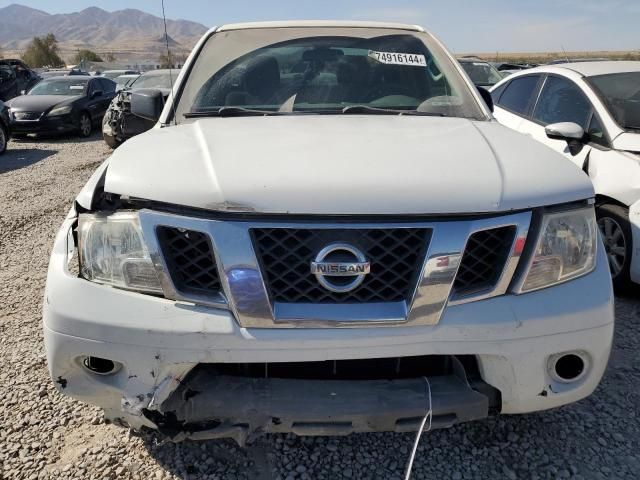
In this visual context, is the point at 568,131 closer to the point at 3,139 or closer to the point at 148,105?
the point at 148,105

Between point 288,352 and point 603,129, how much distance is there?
3.59 m

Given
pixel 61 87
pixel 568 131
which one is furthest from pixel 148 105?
pixel 61 87

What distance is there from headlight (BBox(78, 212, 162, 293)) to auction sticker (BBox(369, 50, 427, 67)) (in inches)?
77.2

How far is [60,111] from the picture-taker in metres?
12.9

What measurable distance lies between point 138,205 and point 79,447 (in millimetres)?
1163

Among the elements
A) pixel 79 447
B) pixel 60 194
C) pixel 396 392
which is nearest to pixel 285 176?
pixel 396 392

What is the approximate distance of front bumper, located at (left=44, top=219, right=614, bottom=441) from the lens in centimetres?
171

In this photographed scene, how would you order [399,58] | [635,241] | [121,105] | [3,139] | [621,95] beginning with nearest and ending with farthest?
[399,58]
[635,241]
[621,95]
[121,105]
[3,139]

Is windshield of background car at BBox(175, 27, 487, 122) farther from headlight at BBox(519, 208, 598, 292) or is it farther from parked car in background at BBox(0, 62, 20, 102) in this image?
parked car in background at BBox(0, 62, 20, 102)

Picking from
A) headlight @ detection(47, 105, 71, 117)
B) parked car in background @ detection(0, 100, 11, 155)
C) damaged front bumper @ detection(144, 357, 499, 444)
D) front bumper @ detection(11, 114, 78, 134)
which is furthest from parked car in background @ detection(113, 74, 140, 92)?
damaged front bumper @ detection(144, 357, 499, 444)

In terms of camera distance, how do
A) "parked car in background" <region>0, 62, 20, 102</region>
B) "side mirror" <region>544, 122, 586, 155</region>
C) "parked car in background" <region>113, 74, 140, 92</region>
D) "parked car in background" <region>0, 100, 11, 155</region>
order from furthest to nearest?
1. "parked car in background" <region>0, 62, 20, 102</region>
2. "parked car in background" <region>113, 74, 140, 92</region>
3. "parked car in background" <region>0, 100, 11, 155</region>
4. "side mirror" <region>544, 122, 586, 155</region>

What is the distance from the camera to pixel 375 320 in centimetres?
171

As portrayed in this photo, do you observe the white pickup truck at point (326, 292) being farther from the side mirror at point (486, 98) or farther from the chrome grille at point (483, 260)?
the side mirror at point (486, 98)

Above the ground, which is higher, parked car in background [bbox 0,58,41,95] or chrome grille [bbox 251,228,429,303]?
chrome grille [bbox 251,228,429,303]
